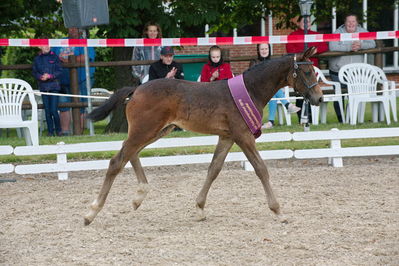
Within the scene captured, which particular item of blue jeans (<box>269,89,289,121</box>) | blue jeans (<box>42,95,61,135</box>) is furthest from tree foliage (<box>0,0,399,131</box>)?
blue jeans (<box>269,89,289,121</box>)

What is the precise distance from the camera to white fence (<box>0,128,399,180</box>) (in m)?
9.59

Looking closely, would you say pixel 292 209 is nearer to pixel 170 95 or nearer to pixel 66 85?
pixel 170 95

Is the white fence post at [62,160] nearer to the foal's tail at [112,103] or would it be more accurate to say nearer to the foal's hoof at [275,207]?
the foal's tail at [112,103]

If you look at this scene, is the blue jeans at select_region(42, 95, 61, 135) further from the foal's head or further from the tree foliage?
the foal's head

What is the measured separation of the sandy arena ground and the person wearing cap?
1.90m

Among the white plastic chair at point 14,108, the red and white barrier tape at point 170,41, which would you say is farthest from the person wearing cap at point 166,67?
the white plastic chair at point 14,108

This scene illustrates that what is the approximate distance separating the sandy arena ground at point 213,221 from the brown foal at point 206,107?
1.31 feet

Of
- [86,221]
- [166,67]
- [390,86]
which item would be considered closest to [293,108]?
[166,67]

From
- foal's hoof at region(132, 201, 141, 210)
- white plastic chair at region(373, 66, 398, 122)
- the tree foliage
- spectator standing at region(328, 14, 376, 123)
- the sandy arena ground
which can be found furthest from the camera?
spectator standing at region(328, 14, 376, 123)

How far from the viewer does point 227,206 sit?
7652 millimetres

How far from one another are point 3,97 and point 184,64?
3.66m

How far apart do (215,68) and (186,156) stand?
187 cm

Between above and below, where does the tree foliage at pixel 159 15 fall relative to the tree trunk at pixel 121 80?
above

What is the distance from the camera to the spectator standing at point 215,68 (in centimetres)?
1080
